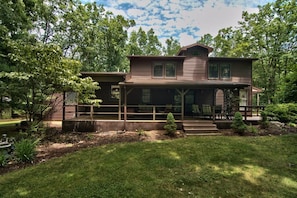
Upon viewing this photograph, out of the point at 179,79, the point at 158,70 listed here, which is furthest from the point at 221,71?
the point at 158,70

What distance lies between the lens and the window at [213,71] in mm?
14806

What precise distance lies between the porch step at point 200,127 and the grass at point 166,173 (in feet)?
6.78

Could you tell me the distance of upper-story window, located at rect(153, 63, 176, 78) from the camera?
1427 centimetres

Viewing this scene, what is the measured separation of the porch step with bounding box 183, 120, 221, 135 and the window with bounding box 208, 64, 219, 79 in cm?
544

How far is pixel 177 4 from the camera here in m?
15.8

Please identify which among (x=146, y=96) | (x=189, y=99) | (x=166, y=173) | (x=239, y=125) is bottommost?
(x=166, y=173)

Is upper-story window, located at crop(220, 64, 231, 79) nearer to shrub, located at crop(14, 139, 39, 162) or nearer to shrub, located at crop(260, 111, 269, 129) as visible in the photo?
shrub, located at crop(260, 111, 269, 129)

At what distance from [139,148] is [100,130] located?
419 centimetres

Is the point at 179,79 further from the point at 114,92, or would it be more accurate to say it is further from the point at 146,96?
the point at 114,92

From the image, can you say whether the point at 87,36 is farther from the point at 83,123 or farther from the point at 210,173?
the point at 210,173

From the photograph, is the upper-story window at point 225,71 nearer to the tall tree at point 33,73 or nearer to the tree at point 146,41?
the tall tree at point 33,73

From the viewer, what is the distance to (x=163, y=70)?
14281mm

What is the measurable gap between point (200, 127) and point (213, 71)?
656 centimetres

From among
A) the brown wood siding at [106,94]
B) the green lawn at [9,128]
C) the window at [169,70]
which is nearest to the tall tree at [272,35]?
the window at [169,70]
